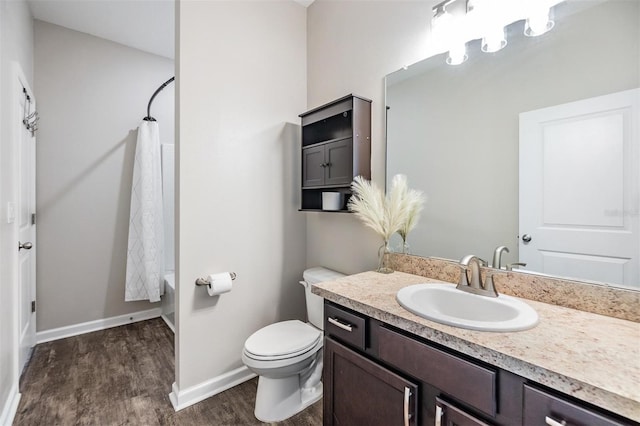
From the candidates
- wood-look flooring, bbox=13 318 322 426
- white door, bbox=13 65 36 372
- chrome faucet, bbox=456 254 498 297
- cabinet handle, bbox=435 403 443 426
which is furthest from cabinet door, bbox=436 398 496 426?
white door, bbox=13 65 36 372

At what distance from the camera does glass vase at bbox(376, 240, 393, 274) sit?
159 cm

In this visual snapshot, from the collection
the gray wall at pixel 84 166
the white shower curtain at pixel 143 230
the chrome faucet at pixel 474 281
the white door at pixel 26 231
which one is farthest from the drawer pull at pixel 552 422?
the gray wall at pixel 84 166

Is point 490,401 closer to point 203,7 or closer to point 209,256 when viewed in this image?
point 209,256

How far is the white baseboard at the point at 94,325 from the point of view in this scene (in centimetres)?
254

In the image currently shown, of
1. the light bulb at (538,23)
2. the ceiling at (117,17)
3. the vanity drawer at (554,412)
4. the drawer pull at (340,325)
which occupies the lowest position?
the drawer pull at (340,325)

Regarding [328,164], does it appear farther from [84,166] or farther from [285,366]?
[84,166]

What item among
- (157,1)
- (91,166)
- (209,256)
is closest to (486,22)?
(209,256)

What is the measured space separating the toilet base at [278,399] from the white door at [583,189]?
1411 mm

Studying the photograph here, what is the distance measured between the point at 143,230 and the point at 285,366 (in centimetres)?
203

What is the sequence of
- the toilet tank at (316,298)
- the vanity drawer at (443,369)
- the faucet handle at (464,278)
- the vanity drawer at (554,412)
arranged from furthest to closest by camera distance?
1. the toilet tank at (316,298)
2. the faucet handle at (464,278)
3. the vanity drawer at (443,369)
4. the vanity drawer at (554,412)

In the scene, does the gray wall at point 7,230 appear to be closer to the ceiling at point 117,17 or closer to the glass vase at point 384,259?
the ceiling at point 117,17

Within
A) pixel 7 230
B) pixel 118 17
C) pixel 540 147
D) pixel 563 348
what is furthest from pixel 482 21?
pixel 118 17

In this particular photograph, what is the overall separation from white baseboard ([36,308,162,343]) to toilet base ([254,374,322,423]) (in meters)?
1.98

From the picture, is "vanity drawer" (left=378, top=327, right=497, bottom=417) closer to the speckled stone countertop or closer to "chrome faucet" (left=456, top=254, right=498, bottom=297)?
the speckled stone countertop
